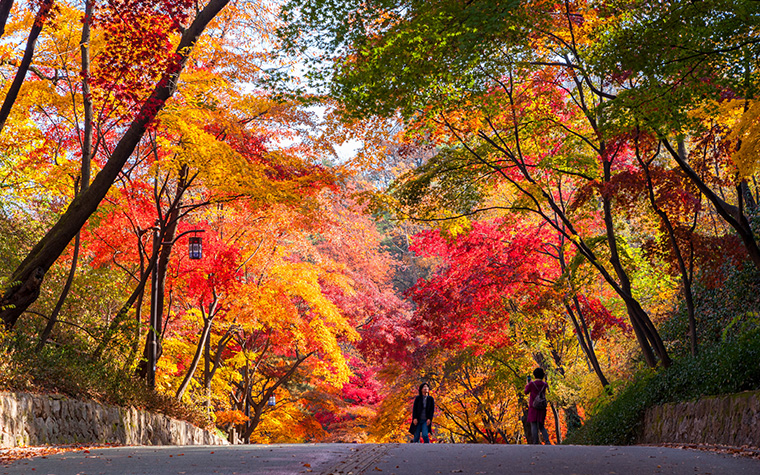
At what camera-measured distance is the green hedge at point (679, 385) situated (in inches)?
291

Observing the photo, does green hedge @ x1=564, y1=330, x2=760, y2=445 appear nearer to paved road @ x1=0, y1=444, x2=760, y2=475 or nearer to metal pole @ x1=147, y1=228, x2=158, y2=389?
paved road @ x1=0, y1=444, x2=760, y2=475

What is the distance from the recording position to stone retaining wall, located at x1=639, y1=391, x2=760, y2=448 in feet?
21.9

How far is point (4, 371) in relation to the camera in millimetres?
7934

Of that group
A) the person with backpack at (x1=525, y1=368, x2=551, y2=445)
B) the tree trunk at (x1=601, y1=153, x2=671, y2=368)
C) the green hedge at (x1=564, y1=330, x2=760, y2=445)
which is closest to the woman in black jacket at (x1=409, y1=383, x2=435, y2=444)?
the person with backpack at (x1=525, y1=368, x2=551, y2=445)

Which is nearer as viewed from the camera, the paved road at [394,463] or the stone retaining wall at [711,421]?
the paved road at [394,463]

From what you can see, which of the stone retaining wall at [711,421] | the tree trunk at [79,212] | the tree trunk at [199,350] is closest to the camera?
the stone retaining wall at [711,421]

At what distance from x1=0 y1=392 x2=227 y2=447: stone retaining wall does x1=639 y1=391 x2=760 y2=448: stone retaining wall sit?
8.16 m

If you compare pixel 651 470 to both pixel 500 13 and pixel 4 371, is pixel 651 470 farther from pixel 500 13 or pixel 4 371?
pixel 4 371

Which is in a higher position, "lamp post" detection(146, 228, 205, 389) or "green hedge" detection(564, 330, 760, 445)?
"lamp post" detection(146, 228, 205, 389)

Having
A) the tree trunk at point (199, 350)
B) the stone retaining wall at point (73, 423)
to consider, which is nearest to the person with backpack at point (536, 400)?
the stone retaining wall at point (73, 423)

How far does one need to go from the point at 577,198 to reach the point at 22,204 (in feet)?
37.5

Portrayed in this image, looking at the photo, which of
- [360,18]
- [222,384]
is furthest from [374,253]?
[360,18]

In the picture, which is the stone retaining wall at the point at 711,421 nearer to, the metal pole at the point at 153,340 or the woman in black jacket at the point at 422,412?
the woman in black jacket at the point at 422,412

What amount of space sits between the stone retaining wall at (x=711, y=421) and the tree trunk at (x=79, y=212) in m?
8.77
